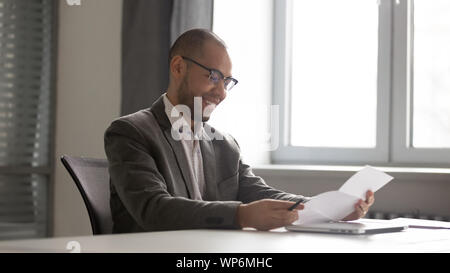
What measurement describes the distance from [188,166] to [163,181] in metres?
0.15

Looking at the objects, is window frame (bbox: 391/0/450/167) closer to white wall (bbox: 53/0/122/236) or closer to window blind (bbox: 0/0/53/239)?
white wall (bbox: 53/0/122/236)

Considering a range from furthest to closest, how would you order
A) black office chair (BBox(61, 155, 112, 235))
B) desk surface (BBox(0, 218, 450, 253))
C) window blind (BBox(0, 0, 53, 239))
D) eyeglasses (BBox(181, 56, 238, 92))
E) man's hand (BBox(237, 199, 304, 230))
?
window blind (BBox(0, 0, 53, 239)) → eyeglasses (BBox(181, 56, 238, 92)) → black office chair (BBox(61, 155, 112, 235)) → man's hand (BBox(237, 199, 304, 230)) → desk surface (BBox(0, 218, 450, 253))

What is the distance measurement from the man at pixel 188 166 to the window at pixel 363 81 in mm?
1576

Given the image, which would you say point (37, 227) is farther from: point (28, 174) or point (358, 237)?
point (358, 237)

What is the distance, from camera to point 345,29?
13.6 ft

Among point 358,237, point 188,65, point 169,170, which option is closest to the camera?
point 358,237

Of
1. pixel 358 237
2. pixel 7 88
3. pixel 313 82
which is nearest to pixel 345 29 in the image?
pixel 313 82

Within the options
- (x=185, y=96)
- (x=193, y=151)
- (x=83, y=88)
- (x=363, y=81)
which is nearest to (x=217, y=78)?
(x=185, y=96)

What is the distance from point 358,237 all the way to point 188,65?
2.89ft

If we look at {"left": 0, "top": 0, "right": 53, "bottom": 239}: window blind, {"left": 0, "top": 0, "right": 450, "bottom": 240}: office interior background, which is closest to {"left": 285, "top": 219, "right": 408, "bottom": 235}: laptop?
{"left": 0, "top": 0, "right": 450, "bottom": 240}: office interior background

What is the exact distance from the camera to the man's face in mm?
2375

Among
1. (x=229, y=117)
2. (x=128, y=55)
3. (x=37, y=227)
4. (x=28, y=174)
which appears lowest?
(x=37, y=227)

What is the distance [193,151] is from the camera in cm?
245

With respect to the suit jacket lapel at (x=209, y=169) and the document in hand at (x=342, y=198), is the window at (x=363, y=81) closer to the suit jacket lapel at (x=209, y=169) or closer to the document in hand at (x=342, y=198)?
the suit jacket lapel at (x=209, y=169)
